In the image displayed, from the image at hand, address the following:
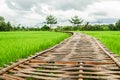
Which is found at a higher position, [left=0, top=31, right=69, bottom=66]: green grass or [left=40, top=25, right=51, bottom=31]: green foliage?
[left=0, top=31, right=69, bottom=66]: green grass

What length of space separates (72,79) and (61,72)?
63cm

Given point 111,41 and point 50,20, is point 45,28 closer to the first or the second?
point 50,20

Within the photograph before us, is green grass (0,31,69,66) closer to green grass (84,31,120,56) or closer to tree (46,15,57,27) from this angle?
green grass (84,31,120,56)

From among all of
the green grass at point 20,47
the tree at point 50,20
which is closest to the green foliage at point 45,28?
the tree at point 50,20

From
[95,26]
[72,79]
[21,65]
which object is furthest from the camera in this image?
[95,26]

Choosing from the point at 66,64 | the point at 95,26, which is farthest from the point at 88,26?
the point at 66,64

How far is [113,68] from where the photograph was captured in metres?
5.71

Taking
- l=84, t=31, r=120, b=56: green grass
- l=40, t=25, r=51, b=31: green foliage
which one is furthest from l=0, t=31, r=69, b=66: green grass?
l=40, t=25, r=51, b=31: green foliage

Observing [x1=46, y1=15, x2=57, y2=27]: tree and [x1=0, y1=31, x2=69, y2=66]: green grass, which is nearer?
[x1=0, y1=31, x2=69, y2=66]: green grass

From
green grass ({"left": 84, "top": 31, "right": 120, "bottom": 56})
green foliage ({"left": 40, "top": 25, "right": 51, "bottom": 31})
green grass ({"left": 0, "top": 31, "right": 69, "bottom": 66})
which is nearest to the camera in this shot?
green grass ({"left": 0, "top": 31, "right": 69, "bottom": 66})

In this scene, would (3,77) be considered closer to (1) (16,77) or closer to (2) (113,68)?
(1) (16,77)

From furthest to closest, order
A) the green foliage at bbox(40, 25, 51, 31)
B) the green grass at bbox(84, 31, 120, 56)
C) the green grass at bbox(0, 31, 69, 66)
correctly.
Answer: the green foliage at bbox(40, 25, 51, 31), the green grass at bbox(84, 31, 120, 56), the green grass at bbox(0, 31, 69, 66)

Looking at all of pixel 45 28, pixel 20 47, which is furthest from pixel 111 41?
pixel 45 28

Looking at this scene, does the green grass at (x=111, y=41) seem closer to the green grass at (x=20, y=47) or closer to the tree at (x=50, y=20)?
the green grass at (x=20, y=47)
